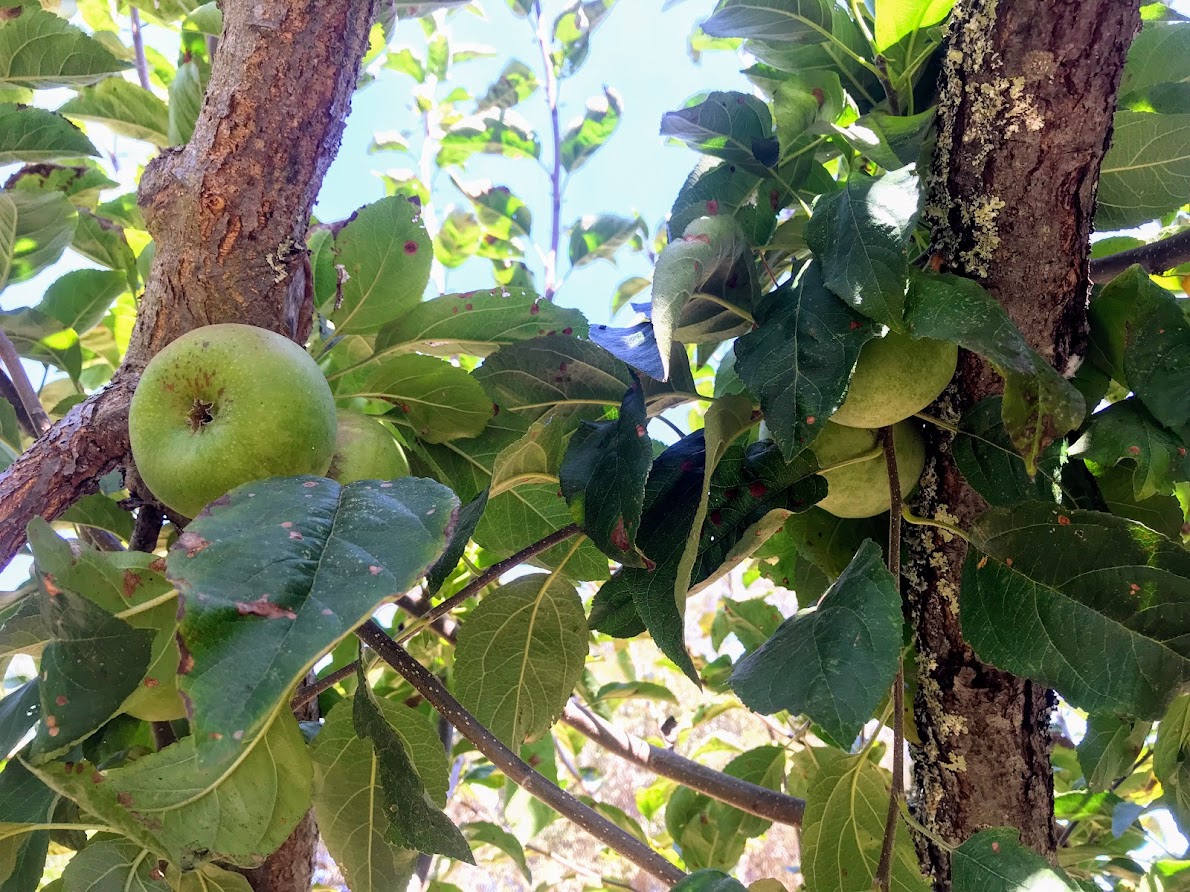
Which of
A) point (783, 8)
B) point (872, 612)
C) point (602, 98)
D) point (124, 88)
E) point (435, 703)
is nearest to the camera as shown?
point (872, 612)

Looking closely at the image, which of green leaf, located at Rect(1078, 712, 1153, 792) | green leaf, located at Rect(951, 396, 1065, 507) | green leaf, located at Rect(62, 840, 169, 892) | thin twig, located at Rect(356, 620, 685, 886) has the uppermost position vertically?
green leaf, located at Rect(951, 396, 1065, 507)

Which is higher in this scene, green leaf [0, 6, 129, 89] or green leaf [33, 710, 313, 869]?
green leaf [0, 6, 129, 89]

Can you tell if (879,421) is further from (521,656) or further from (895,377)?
(521,656)

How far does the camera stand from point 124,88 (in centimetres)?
121

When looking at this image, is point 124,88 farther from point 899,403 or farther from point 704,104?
point 899,403

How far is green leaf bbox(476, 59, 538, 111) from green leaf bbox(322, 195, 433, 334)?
5.34 ft

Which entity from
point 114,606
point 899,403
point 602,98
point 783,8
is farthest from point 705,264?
point 602,98

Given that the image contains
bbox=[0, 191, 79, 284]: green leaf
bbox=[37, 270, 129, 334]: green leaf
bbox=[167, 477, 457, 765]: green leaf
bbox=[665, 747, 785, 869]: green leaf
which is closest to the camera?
bbox=[167, 477, 457, 765]: green leaf

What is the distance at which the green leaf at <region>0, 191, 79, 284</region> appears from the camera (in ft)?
3.73

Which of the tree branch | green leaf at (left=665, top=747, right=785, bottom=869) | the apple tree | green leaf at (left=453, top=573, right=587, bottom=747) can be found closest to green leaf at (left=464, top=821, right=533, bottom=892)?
green leaf at (left=665, top=747, right=785, bottom=869)

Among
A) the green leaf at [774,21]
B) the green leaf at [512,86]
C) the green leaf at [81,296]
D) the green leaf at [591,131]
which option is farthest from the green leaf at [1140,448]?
the green leaf at [512,86]

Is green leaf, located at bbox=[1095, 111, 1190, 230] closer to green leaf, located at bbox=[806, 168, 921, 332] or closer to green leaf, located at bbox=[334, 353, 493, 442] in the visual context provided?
green leaf, located at bbox=[806, 168, 921, 332]

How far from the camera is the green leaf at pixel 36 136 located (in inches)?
42.3

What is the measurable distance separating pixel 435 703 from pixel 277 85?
0.56 meters
